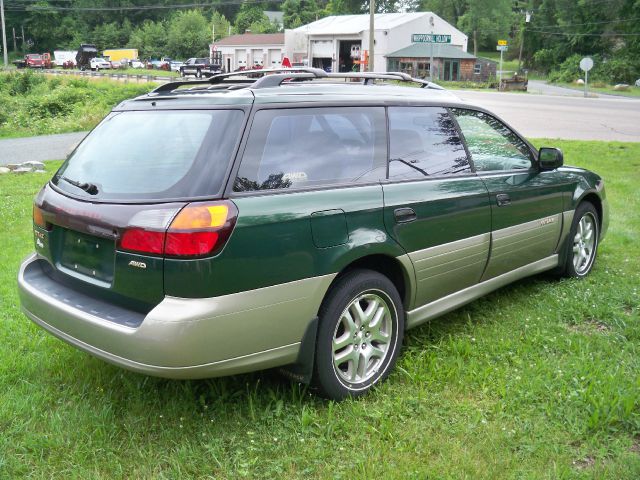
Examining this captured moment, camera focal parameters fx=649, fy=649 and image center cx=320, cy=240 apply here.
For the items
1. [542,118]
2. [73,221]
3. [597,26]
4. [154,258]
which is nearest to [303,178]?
[154,258]

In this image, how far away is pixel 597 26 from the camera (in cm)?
A: 7419

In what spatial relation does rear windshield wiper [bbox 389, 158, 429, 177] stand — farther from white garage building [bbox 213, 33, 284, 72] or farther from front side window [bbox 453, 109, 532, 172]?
white garage building [bbox 213, 33, 284, 72]

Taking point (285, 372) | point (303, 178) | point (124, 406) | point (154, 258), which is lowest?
point (124, 406)

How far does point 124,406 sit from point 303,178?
1555mm

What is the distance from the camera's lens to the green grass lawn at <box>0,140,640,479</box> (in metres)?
2.98

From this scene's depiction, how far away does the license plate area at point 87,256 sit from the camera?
3119 millimetres

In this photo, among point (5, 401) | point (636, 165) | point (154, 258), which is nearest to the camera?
point (154, 258)

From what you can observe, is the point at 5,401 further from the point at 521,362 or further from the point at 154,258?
the point at 521,362

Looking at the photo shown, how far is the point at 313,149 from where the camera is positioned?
11.4 ft

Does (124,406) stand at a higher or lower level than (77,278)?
lower

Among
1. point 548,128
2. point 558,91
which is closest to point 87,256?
point 548,128

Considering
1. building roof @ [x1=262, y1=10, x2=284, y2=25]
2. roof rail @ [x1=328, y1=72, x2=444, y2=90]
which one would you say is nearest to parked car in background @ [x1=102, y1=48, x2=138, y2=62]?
building roof @ [x1=262, y1=10, x2=284, y2=25]

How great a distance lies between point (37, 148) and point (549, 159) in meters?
14.8

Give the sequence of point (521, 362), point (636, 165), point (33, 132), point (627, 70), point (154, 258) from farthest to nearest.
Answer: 1. point (627, 70)
2. point (33, 132)
3. point (636, 165)
4. point (521, 362)
5. point (154, 258)
